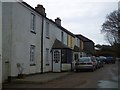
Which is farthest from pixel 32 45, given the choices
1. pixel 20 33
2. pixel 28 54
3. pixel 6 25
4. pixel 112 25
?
pixel 112 25

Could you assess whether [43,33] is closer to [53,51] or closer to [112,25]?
[53,51]

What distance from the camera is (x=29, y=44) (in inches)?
1035

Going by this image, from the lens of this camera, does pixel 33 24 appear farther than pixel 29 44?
Yes

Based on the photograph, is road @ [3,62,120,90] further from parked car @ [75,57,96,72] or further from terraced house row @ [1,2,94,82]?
parked car @ [75,57,96,72]

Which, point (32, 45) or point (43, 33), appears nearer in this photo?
point (32, 45)

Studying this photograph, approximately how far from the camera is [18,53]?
76.5 ft

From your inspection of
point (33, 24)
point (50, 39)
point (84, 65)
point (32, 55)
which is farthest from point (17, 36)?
point (84, 65)

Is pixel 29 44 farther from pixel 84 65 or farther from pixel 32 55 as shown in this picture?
pixel 84 65

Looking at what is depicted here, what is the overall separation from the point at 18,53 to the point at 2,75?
2883mm

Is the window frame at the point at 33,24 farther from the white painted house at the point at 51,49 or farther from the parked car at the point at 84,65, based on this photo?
the parked car at the point at 84,65

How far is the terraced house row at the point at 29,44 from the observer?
872 inches

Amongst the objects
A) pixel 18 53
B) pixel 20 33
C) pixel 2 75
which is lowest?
pixel 2 75

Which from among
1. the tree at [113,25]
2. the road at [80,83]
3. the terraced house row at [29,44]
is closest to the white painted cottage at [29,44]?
the terraced house row at [29,44]

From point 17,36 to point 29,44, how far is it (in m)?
3.25
